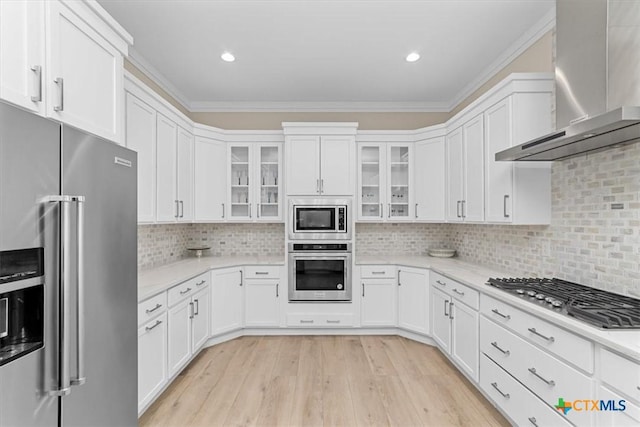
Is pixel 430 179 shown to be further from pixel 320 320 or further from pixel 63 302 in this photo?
pixel 63 302

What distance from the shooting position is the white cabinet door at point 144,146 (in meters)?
2.46

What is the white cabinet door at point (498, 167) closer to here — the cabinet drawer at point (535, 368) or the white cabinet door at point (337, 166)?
the cabinet drawer at point (535, 368)

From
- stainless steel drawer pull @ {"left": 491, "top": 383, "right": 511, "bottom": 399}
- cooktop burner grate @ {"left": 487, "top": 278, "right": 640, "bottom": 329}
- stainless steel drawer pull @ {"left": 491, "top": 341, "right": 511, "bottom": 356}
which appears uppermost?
cooktop burner grate @ {"left": 487, "top": 278, "right": 640, "bottom": 329}

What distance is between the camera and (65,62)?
1394mm

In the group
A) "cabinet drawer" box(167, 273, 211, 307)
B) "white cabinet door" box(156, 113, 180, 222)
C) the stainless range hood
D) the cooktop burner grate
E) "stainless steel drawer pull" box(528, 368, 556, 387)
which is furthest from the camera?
"white cabinet door" box(156, 113, 180, 222)

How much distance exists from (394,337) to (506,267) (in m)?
1.49

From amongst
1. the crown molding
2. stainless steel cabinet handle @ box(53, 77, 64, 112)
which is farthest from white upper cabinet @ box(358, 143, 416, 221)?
stainless steel cabinet handle @ box(53, 77, 64, 112)

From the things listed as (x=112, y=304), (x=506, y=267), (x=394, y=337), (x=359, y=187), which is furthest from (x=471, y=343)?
(x=112, y=304)

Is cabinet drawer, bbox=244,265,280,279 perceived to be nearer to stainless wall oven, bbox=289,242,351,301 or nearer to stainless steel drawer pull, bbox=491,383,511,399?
stainless wall oven, bbox=289,242,351,301

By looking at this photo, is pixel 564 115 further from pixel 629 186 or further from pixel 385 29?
pixel 385 29

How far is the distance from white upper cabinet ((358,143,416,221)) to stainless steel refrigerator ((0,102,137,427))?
300cm

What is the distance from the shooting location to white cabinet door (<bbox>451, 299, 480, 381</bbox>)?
8.27 ft

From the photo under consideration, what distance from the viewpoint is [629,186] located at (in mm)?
1842

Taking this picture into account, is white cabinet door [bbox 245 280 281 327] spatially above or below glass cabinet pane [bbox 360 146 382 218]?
below
